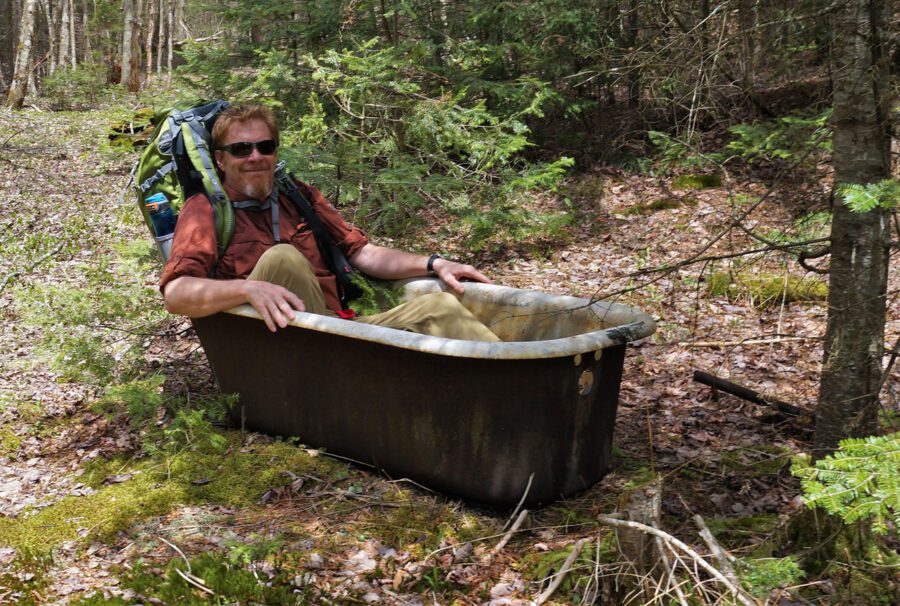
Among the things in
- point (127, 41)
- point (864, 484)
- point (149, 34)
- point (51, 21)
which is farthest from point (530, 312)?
point (149, 34)

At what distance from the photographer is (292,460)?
3.75m

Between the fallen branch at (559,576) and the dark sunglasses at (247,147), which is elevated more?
the dark sunglasses at (247,147)

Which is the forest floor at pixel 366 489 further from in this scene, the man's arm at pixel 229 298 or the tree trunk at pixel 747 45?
the man's arm at pixel 229 298

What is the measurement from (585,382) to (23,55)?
1525cm

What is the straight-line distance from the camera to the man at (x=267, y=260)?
3582 mm

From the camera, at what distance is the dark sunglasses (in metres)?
3.91

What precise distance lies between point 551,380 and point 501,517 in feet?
2.18

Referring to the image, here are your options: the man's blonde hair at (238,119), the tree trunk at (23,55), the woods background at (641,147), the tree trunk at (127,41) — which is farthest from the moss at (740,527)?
the tree trunk at (127,41)

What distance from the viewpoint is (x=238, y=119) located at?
3.96 m

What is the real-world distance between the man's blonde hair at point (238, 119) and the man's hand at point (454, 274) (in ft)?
3.60

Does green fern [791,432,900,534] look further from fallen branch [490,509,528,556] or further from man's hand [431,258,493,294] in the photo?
man's hand [431,258,493,294]

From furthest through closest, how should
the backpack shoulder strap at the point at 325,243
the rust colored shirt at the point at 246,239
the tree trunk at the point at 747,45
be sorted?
the backpack shoulder strap at the point at 325,243 < the rust colored shirt at the point at 246,239 < the tree trunk at the point at 747,45

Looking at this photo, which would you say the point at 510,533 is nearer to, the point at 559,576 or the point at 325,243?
the point at 559,576

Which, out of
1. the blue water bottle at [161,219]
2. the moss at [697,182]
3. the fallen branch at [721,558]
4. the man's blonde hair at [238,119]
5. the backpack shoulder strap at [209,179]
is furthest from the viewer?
the moss at [697,182]
